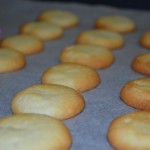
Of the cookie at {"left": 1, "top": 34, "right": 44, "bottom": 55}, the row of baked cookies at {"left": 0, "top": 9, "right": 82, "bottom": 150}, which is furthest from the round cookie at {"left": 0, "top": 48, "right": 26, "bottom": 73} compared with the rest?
the cookie at {"left": 1, "top": 34, "right": 44, "bottom": 55}

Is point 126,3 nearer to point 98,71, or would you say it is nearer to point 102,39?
point 102,39

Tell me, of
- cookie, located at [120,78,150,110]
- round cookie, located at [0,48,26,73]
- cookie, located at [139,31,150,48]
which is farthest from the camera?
cookie, located at [139,31,150,48]

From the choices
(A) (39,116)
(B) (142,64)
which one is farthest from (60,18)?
(A) (39,116)

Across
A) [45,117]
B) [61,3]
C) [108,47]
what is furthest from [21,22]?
[45,117]

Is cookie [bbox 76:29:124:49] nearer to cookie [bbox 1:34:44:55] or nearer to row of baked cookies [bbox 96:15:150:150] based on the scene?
cookie [bbox 1:34:44:55]

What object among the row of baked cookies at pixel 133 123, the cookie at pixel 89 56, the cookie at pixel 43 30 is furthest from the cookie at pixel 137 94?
the cookie at pixel 43 30

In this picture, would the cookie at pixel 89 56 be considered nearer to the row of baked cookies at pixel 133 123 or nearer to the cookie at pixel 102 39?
the cookie at pixel 102 39

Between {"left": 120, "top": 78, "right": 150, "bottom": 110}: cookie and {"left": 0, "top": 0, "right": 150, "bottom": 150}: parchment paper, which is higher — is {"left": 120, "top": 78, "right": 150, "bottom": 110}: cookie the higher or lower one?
the higher one
